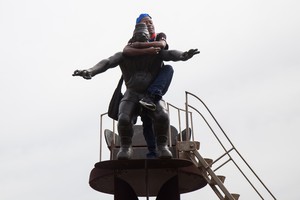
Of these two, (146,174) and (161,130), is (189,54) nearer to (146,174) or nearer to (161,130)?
(161,130)

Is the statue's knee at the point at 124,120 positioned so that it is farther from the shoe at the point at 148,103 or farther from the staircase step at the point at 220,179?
the staircase step at the point at 220,179

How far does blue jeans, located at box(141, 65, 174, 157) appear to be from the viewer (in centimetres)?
810

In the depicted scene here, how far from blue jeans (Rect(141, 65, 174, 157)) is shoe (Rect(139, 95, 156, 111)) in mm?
109

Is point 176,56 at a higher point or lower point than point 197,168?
higher

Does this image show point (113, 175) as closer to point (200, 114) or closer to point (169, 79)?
point (169, 79)

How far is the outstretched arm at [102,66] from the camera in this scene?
7809 mm

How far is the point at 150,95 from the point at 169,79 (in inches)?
20.3

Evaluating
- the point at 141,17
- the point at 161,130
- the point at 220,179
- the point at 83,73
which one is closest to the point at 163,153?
the point at 161,130

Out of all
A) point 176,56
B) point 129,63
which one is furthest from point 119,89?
point 176,56

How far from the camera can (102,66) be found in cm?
825

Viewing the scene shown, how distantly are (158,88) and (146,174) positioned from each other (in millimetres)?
1384

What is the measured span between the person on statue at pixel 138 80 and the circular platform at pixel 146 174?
283mm

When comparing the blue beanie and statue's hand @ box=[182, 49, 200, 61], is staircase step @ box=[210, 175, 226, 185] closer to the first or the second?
statue's hand @ box=[182, 49, 200, 61]

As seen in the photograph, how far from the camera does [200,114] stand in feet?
34.1
